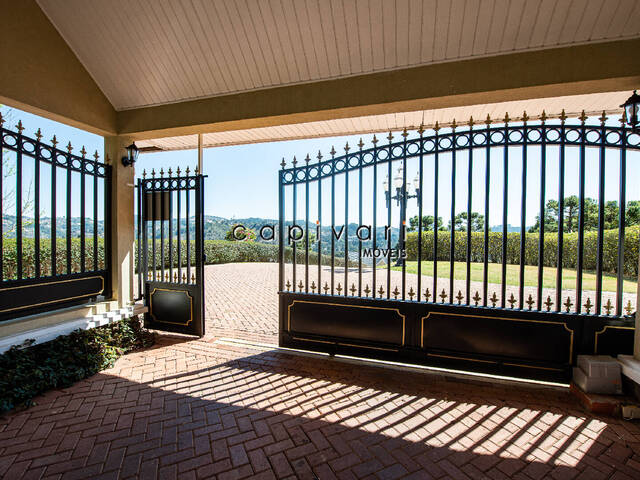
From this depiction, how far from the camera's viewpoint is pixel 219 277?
12.9m

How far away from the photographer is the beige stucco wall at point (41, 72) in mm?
3738

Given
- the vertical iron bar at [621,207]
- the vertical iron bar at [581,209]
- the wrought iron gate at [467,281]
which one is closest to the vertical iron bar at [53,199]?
the wrought iron gate at [467,281]

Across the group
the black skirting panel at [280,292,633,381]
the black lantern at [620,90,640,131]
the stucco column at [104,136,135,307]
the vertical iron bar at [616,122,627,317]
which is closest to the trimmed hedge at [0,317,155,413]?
the stucco column at [104,136,135,307]

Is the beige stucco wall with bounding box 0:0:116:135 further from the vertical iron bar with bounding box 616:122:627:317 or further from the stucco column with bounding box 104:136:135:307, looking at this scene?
the vertical iron bar with bounding box 616:122:627:317

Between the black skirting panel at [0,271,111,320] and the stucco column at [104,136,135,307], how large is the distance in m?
0.21

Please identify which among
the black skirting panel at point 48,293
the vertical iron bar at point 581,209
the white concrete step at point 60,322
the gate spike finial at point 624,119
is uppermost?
the gate spike finial at point 624,119

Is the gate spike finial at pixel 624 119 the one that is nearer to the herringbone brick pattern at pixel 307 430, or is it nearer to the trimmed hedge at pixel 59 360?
the herringbone brick pattern at pixel 307 430

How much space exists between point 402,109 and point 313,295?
2843 mm

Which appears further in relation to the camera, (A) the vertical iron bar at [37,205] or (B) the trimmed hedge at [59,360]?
(A) the vertical iron bar at [37,205]

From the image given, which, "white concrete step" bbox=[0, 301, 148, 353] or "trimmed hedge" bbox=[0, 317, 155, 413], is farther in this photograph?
"white concrete step" bbox=[0, 301, 148, 353]

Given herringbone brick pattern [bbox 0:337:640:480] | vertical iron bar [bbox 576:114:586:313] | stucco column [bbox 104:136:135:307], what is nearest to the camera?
herringbone brick pattern [bbox 0:337:640:480]

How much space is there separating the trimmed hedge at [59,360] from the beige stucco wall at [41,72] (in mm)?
3000

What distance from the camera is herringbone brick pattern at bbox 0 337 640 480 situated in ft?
8.12

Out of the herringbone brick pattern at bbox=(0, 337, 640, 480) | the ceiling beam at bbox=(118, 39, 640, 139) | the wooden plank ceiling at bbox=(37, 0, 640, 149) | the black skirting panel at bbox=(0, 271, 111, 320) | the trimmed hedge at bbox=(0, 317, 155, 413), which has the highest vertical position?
the wooden plank ceiling at bbox=(37, 0, 640, 149)
